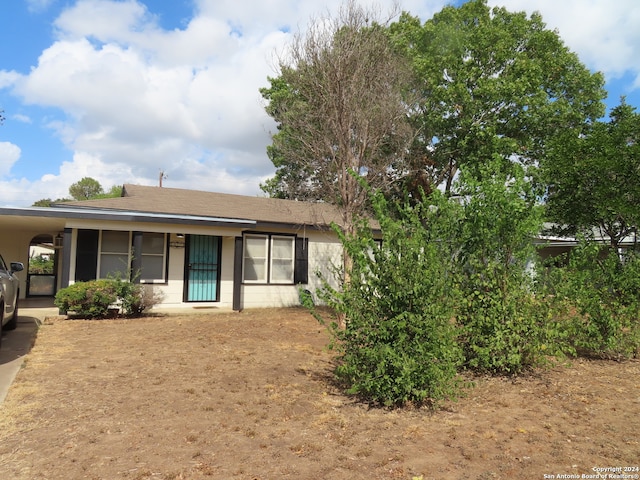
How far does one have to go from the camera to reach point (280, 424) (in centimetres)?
428

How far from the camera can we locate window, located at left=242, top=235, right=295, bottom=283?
14.1 m

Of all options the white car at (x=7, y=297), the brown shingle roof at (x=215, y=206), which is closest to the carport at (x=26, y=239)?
the brown shingle roof at (x=215, y=206)

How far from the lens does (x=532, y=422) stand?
14.3ft

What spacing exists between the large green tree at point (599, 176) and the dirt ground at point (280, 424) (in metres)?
3.23

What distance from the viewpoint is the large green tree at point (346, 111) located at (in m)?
9.98

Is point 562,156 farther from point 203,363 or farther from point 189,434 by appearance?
point 189,434

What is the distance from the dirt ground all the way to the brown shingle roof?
6900mm

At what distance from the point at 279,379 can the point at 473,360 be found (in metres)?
2.46

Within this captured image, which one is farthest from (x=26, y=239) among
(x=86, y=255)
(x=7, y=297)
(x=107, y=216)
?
(x=7, y=297)

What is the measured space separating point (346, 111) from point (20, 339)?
776 cm

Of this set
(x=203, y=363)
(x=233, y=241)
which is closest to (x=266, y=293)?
(x=233, y=241)

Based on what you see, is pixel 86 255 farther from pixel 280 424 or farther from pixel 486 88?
pixel 486 88

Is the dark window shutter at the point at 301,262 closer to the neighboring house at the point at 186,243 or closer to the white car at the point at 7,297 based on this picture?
the neighboring house at the point at 186,243

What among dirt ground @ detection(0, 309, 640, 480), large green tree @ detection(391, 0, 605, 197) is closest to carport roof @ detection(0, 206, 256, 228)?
dirt ground @ detection(0, 309, 640, 480)
